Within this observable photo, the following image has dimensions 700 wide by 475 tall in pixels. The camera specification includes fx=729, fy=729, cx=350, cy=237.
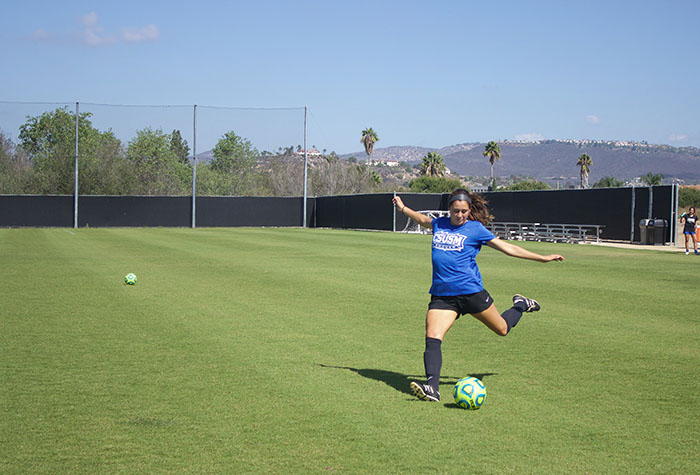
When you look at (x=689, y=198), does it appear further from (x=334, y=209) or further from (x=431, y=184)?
(x=431, y=184)

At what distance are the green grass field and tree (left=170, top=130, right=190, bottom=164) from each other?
1858 inches

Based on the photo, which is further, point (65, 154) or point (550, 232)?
point (65, 154)

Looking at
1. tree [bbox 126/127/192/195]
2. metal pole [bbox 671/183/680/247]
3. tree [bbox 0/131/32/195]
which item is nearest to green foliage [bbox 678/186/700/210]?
metal pole [bbox 671/183/680/247]

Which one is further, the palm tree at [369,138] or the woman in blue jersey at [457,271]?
the palm tree at [369,138]

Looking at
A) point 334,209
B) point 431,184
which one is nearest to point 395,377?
point 334,209

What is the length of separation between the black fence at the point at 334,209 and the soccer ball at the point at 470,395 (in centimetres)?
2953

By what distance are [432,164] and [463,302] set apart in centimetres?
10715

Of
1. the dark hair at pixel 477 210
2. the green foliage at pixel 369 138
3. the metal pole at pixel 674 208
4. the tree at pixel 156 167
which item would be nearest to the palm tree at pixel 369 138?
the green foliage at pixel 369 138

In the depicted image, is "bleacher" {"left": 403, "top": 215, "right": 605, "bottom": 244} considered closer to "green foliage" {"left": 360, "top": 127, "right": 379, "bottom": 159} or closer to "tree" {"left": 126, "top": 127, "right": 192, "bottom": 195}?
"tree" {"left": 126, "top": 127, "right": 192, "bottom": 195}

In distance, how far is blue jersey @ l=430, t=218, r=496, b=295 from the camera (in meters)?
6.61

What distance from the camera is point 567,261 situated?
2261cm

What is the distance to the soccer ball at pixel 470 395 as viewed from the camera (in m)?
6.05

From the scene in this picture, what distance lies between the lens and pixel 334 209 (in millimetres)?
54781

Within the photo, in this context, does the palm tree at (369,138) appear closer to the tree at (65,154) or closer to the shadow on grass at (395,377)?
the tree at (65,154)
